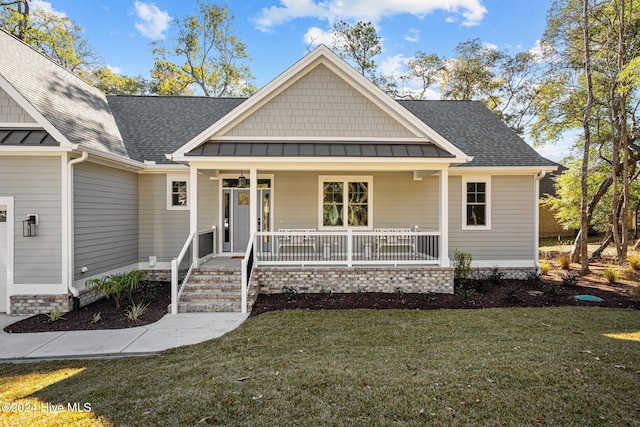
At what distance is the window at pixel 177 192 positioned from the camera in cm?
1049

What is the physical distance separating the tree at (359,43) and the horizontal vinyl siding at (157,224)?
1789cm

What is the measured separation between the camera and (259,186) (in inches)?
427

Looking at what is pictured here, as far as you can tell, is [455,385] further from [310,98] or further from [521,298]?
[310,98]

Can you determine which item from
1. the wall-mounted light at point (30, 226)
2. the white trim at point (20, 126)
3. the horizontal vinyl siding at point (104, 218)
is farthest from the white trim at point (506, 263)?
the white trim at point (20, 126)

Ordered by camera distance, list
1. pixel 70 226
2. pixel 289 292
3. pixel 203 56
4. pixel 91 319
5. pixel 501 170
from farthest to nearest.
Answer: pixel 203 56 → pixel 501 170 → pixel 289 292 → pixel 70 226 → pixel 91 319

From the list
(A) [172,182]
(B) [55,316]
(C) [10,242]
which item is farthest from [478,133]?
(C) [10,242]

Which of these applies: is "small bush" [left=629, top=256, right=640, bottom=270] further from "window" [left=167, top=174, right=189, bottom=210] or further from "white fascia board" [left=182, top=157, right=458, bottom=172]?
"window" [left=167, top=174, right=189, bottom=210]

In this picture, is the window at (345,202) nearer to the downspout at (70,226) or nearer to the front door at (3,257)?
the downspout at (70,226)

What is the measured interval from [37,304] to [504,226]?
12.8m

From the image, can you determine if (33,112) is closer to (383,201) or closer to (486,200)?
(383,201)

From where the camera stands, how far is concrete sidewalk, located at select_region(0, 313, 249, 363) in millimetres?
5406

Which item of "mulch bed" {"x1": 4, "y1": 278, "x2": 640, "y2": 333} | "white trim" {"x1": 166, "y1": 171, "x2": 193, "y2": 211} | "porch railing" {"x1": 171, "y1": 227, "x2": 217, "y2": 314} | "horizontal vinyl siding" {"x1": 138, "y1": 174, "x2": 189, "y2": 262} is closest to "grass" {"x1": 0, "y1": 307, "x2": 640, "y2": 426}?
"mulch bed" {"x1": 4, "y1": 278, "x2": 640, "y2": 333}

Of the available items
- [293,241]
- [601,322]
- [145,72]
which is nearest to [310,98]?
[293,241]

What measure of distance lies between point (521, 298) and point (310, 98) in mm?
7626
